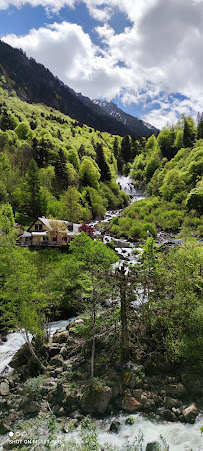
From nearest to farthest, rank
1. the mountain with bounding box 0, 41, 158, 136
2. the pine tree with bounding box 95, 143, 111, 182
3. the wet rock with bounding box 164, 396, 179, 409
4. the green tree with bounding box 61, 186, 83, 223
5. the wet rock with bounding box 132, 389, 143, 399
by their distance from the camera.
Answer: the wet rock with bounding box 164, 396, 179, 409
the wet rock with bounding box 132, 389, 143, 399
the green tree with bounding box 61, 186, 83, 223
the pine tree with bounding box 95, 143, 111, 182
the mountain with bounding box 0, 41, 158, 136

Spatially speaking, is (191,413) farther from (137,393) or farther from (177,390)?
(137,393)

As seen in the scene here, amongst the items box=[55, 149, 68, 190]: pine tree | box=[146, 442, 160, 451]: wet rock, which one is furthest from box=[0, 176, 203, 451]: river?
box=[55, 149, 68, 190]: pine tree

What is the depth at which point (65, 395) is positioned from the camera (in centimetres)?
1341

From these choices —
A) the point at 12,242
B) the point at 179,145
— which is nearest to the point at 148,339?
the point at 12,242

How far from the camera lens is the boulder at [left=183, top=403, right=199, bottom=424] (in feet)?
37.5

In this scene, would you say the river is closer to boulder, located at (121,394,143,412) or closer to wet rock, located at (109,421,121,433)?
wet rock, located at (109,421,121,433)

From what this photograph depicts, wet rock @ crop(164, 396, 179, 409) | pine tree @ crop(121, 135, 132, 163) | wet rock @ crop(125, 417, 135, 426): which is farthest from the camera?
pine tree @ crop(121, 135, 132, 163)

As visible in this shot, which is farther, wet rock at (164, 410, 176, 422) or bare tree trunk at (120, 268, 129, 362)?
bare tree trunk at (120, 268, 129, 362)

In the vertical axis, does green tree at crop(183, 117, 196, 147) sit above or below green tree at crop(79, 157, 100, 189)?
above

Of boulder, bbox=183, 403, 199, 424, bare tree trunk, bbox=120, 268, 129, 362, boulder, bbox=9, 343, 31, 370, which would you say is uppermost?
bare tree trunk, bbox=120, 268, 129, 362

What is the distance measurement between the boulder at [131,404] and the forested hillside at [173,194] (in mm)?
30000

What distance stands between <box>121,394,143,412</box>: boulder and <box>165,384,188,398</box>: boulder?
1788 millimetres

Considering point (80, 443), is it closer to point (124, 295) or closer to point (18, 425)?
point (18, 425)

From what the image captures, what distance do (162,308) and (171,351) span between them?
256cm
